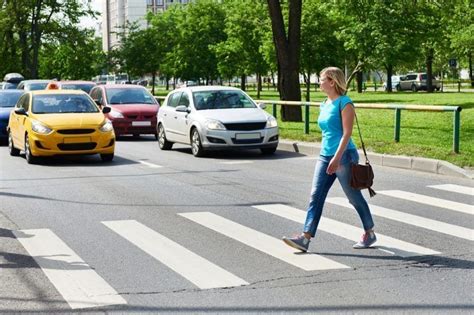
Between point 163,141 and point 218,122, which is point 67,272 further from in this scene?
point 163,141

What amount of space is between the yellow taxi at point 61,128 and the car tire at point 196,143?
6.24ft

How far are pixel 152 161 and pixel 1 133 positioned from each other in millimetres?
7212

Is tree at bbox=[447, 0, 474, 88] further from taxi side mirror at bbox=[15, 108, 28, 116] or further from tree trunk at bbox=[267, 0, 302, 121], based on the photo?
taxi side mirror at bbox=[15, 108, 28, 116]

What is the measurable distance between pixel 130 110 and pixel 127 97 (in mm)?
1318

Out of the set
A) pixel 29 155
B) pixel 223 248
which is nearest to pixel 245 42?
pixel 29 155

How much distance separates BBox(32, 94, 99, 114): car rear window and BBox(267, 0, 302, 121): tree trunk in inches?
320

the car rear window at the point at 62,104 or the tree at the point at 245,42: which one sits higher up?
the tree at the point at 245,42

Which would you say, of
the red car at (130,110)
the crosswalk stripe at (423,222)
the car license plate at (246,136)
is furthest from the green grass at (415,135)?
the crosswalk stripe at (423,222)

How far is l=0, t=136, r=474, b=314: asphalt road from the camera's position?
18.7 ft

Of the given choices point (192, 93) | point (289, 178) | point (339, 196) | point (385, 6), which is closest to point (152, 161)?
point (192, 93)

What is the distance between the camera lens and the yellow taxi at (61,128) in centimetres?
1586

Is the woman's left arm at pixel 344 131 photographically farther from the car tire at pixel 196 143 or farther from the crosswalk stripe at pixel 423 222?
the car tire at pixel 196 143

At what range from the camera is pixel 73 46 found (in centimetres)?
6850

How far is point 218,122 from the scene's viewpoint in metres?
17.0
